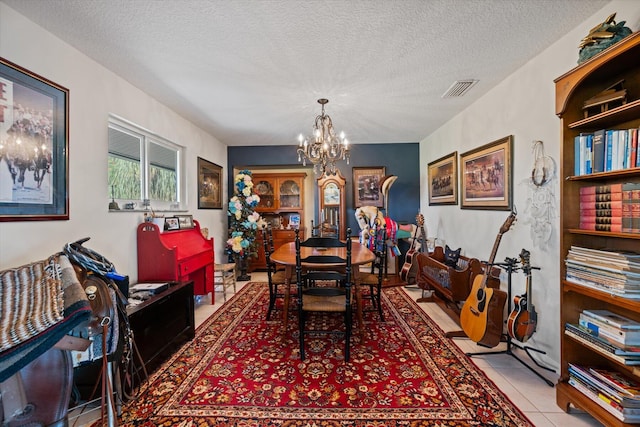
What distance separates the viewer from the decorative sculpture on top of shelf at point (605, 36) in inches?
52.7

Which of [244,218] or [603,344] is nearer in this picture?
[603,344]

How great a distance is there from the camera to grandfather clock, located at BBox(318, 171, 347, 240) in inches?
187

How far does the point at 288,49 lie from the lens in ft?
6.37

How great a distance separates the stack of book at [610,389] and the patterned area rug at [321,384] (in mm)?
385

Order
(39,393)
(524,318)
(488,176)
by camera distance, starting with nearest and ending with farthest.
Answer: (39,393) → (524,318) → (488,176)

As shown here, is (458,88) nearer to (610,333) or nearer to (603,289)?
(603,289)

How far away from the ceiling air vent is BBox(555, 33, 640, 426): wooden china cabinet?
106cm

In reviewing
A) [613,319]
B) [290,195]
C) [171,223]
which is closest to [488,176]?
[613,319]

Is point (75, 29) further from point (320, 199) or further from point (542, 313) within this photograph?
point (542, 313)

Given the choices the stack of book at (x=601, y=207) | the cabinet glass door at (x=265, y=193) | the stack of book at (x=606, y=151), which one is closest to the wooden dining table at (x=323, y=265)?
the stack of book at (x=601, y=207)

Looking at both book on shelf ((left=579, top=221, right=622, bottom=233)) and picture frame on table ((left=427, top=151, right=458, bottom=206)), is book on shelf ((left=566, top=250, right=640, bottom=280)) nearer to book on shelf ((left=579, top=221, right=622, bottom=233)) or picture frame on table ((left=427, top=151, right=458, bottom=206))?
book on shelf ((left=579, top=221, right=622, bottom=233))

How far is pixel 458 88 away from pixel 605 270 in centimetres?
204

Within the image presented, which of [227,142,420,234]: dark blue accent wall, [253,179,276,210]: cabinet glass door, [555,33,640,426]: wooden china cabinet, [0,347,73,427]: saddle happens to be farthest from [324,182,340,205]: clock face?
[0,347,73,427]: saddle

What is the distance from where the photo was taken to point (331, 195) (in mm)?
4820
